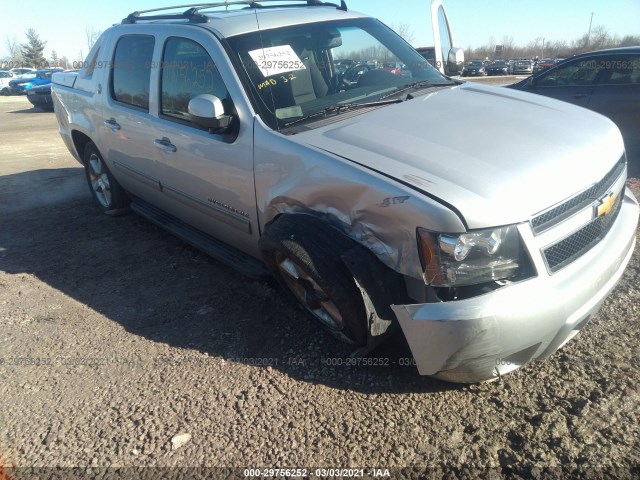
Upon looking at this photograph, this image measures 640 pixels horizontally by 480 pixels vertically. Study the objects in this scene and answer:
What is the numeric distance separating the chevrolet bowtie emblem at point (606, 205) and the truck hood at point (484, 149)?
0.39 feet

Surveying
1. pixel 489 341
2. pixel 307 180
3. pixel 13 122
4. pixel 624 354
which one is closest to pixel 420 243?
pixel 489 341

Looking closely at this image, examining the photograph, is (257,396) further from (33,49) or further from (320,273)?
(33,49)

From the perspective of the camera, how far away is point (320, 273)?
2486 millimetres

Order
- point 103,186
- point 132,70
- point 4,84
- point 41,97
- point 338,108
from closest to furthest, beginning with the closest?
point 338,108 < point 132,70 < point 103,186 < point 41,97 < point 4,84

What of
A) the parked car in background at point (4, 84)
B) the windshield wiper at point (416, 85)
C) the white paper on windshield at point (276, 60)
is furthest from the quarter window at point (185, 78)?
the parked car in background at point (4, 84)

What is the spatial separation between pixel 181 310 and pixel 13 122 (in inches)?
582

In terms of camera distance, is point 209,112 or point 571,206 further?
point 209,112

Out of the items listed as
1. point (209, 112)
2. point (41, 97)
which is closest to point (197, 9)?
point (209, 112)

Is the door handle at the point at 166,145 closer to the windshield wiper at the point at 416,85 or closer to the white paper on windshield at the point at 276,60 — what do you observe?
the white paper on windshield at the point at 276,60

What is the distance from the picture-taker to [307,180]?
2.68 metres

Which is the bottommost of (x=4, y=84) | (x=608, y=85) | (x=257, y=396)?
(x=4, y=84)

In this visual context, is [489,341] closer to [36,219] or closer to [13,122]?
[36,219]

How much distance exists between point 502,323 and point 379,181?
82 centimetres

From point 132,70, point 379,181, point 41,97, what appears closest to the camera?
point 379,181
